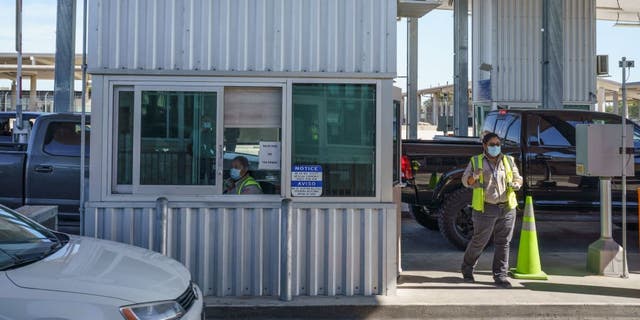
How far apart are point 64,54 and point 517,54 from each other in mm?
14107

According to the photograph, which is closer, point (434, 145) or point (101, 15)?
point (101, 15)

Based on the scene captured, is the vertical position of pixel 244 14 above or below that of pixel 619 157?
above

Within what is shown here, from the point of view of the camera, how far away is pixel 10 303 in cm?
348

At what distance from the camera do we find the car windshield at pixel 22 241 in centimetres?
406

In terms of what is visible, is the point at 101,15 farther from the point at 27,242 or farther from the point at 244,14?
the point at 27,242

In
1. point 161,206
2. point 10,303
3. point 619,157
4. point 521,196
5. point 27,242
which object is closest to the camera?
point 10,303

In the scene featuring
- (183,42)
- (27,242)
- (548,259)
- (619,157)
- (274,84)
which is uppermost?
(183,42)

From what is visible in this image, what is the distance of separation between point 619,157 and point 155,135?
17.8 ft

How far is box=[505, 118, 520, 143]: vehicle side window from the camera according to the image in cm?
941

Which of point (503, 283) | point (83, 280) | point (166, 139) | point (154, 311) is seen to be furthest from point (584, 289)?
point (83, 280)

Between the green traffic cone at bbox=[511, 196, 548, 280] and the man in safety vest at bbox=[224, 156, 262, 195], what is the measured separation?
334 centimetres

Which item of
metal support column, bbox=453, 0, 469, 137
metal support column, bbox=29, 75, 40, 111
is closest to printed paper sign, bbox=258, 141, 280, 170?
metal support column, bbox=453, 0, 469, 137

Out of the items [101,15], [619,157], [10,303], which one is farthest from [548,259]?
[10,303]

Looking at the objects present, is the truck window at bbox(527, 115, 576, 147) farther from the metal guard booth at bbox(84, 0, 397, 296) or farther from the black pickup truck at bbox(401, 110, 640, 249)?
the metal guard booth at bbox(84, 0, 397, 296)
